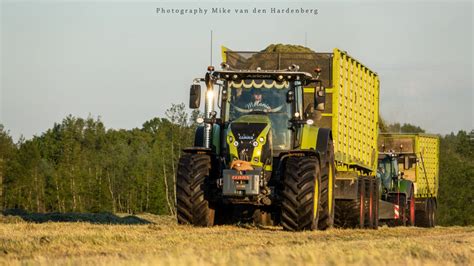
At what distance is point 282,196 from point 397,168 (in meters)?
18.3

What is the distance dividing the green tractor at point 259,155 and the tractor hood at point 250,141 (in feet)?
0.06

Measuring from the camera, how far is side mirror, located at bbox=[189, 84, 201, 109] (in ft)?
65.5

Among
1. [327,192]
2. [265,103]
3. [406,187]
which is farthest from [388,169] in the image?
[265,103]

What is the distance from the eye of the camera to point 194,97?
1998 cm

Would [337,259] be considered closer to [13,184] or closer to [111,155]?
[13,184]

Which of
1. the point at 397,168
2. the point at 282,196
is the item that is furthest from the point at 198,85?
the point at 397,168

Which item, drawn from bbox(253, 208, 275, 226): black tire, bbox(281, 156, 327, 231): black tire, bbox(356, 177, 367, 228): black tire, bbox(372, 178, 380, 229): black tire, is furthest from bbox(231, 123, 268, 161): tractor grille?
bbox(372, 178, 380, 229): black tire

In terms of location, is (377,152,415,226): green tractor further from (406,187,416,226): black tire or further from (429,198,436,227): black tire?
(429,198,436,227): black tire

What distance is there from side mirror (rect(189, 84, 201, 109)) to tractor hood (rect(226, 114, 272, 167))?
77cm

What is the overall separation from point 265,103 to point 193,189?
7.36 ft

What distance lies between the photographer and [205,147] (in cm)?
2072

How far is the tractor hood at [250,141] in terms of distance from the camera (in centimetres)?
1969

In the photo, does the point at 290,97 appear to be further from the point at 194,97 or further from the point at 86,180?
the point at 86,180

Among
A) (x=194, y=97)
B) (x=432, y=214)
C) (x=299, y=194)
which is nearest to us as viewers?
(x=299, y=194)
